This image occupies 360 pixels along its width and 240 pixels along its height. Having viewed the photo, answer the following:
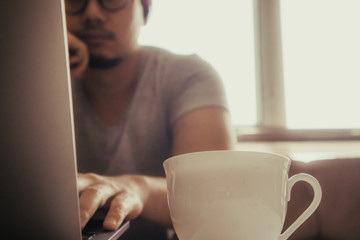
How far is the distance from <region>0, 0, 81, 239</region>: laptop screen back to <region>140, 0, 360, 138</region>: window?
157cm

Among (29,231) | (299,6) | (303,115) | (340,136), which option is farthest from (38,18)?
(299,6)

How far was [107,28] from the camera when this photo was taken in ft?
4.11

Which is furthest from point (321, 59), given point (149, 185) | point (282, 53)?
point (149, 185)

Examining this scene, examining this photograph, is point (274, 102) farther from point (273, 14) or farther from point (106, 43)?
point (106, 43)

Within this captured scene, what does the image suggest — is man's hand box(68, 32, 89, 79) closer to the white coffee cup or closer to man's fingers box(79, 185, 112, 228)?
man's fingers box(79, 185, 112, 228)

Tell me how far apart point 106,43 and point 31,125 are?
980 mm

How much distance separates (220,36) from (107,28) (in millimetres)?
799

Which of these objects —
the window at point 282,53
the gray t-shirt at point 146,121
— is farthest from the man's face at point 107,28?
the window at point 282,53

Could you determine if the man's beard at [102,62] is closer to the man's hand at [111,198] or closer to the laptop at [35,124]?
the man's hand at [111,198]

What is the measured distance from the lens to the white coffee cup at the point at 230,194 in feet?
1.11

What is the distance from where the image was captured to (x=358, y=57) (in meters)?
1.92

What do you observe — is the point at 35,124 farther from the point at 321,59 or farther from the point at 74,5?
the point at 321,59

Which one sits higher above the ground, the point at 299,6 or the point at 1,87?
the point at 299,6

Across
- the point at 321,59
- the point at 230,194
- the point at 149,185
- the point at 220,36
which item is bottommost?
the point at 149,185
